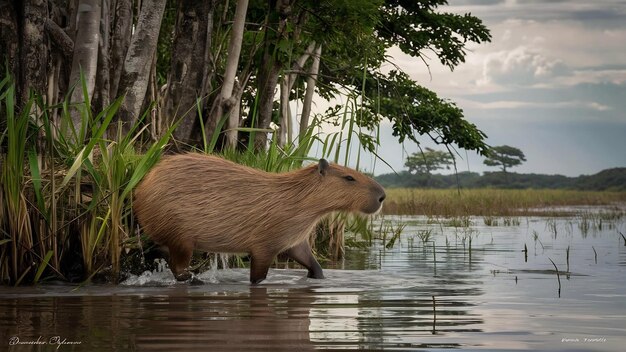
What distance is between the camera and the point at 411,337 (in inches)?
171

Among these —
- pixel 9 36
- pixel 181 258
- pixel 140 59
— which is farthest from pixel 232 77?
pixel 181 258

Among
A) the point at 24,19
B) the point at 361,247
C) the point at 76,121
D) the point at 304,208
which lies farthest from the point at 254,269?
the point at 361,247

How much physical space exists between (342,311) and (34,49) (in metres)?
3.68

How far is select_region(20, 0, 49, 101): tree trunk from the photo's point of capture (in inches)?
294

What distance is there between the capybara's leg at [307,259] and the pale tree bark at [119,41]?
2.45m

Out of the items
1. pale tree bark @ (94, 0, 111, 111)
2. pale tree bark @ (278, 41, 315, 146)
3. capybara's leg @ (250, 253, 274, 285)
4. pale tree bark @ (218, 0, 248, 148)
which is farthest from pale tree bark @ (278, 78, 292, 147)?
capybara's leg @ (250, 253, 274, 285)

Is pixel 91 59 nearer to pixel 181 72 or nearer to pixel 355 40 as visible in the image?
pixel 181 72

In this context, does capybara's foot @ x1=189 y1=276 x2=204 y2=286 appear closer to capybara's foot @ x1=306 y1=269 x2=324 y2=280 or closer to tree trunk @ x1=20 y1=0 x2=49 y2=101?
capybara's foot @ x1=306 y1=269 x2=324 y2=280

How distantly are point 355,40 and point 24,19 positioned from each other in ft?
15.9

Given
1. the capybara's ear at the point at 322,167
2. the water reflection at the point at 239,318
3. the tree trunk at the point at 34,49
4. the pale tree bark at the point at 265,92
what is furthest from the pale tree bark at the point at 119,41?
the water reflection at the point at 239,318

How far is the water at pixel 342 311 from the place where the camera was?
13.8ft

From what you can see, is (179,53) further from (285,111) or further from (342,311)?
(342,311)

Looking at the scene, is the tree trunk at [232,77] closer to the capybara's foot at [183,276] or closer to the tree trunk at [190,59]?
the tree trunk at [190,59]

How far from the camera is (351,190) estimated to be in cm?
712
